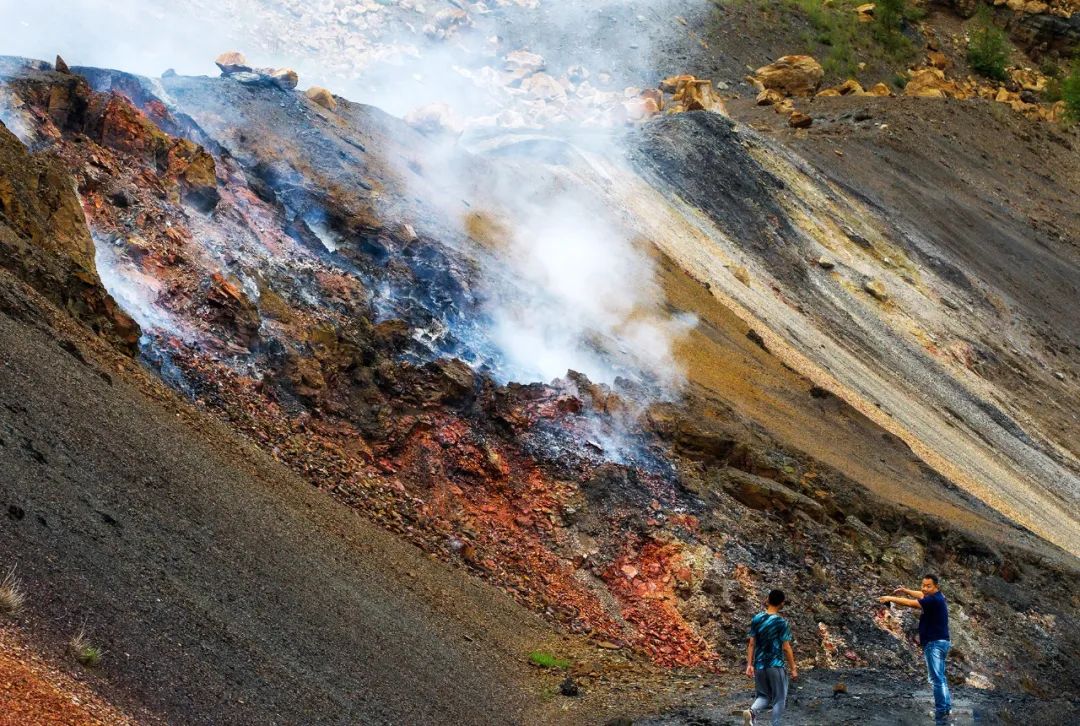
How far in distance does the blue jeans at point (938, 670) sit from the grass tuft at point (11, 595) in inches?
301

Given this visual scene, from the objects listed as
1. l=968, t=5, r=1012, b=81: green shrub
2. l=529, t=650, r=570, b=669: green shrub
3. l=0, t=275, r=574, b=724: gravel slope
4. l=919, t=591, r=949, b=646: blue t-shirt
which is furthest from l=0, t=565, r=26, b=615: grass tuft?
l=968, t=5, r=1012, b=81: green shrub

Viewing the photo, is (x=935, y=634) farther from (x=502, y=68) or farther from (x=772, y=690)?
(x=502, y=68)

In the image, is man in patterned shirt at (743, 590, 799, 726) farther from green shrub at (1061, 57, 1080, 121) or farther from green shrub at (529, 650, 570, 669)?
green shrub at (1061, 57, 1080, 121)

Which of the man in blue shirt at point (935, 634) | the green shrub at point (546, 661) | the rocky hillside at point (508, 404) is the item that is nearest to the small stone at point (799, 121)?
the rocky hillside at point (508, 404)

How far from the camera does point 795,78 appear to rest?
57.3 metres

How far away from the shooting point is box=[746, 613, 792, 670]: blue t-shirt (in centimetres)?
1025

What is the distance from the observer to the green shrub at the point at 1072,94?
63.8m

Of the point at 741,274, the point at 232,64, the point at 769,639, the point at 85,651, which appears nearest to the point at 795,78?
the point at 741,274

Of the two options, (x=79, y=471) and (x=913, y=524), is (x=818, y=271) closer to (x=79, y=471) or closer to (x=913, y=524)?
(x=913, y=524)

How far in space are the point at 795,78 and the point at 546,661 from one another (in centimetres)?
4854

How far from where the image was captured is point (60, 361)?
483 inches

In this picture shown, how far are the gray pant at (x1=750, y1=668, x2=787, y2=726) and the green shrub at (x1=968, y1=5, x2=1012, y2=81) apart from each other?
6570 centimetres

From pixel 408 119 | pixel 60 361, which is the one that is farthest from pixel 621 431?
pixel 408 119

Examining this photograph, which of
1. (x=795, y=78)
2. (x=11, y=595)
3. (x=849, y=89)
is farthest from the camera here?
(x=795, y=78)
